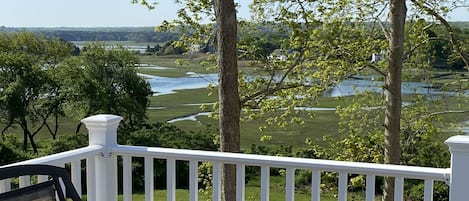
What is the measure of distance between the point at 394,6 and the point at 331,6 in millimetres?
1327

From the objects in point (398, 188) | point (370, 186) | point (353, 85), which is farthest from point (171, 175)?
point (353, 85)

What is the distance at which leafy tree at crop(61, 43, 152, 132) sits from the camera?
16.9 m

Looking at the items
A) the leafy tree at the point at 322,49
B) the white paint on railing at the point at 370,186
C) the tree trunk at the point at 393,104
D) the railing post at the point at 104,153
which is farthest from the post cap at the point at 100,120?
the tree trunk at the point at 393,104

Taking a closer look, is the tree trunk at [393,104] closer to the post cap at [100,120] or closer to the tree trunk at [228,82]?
the tree trunk at [228,82]

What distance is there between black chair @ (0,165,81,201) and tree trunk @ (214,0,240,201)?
364 centimetres

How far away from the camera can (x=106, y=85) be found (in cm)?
1727

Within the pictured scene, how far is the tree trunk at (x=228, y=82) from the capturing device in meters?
5.66

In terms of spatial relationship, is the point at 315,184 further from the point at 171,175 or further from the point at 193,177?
the point at 171,175

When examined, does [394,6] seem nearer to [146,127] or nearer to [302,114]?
[302,114]

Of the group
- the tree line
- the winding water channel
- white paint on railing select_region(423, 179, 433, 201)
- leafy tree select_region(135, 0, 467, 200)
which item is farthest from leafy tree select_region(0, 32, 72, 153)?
white paint on railing select_region(423, 179, 433, 201)

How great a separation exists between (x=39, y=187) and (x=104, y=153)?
0.90m

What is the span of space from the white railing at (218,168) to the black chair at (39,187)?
0.90ft

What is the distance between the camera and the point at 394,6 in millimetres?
8328

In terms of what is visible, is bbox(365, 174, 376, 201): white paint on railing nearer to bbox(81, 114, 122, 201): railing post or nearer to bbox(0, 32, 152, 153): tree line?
bbox(81, 114, 122, 201): railing post
